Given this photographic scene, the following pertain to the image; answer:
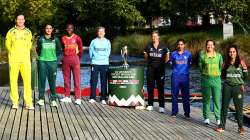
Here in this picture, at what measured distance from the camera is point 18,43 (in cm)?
1234

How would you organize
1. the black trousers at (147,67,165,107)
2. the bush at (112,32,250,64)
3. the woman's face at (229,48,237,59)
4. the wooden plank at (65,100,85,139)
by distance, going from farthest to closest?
the bush at (112,32,250,64)
the black trousers at (147,67,165,107)
the woman's face at (229,48,237,59)
the wooden plank at (65,100,85,139)

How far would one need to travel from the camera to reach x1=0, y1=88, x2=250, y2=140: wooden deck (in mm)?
9992

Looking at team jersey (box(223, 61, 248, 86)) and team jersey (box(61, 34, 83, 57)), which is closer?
team jersey (box(223, 61, 248, 86))

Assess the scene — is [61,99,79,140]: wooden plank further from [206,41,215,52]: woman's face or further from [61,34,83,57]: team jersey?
[206,41,215,52]: woman's face

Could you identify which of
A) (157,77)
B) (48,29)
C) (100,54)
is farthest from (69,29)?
(157,77)

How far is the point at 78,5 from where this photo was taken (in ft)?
228

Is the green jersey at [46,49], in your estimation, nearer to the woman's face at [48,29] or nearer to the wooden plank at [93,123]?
the woman's face at [48,29]

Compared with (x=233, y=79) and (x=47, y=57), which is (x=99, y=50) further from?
(x=233, y=79)

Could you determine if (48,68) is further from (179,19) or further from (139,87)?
(179,19)

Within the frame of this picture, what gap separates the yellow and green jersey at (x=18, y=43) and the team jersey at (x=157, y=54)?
295 centimetres

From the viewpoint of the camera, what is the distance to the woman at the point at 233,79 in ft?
37.2

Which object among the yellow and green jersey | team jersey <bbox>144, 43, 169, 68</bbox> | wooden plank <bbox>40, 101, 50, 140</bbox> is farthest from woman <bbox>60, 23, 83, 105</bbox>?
team jersey <bbox>144, 43, 169, 68</bbox>

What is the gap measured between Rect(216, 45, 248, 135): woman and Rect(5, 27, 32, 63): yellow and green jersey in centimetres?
426

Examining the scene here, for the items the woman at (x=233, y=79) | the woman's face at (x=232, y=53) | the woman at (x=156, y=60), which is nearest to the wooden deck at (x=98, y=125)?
the woman at (x=233, y=79)
